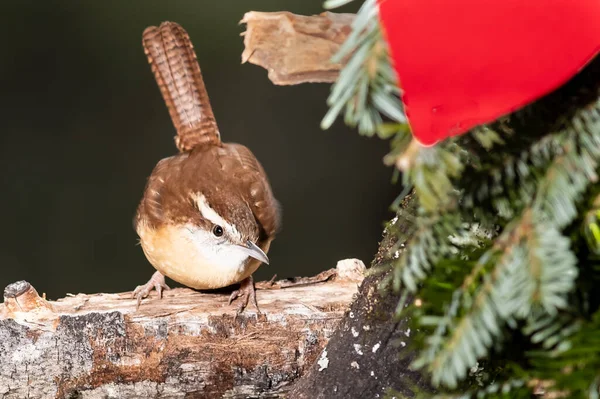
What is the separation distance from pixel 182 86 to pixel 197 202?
471mm

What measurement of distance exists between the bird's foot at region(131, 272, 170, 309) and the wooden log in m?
0.10

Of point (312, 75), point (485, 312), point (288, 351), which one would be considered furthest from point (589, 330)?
point (288, 351)

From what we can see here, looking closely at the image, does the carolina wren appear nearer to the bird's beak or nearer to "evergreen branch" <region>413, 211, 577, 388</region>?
the bird's beak

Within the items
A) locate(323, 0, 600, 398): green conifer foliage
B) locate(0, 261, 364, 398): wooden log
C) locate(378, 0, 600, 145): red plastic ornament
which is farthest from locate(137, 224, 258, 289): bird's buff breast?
locate(378, 0, 600, 145): red plastic ornament

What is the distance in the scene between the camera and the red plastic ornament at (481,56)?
583mm

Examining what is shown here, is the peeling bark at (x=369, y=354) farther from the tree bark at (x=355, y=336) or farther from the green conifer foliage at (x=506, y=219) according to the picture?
the green conifer foliage at (x=506, y=219)

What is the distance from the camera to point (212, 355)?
1.53 meters

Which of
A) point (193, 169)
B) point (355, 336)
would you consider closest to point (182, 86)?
point (193, 169)

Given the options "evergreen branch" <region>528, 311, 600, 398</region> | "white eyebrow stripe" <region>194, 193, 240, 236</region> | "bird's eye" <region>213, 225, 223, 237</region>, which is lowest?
"bird's eye" <region>213, 225, 223, 237</region>

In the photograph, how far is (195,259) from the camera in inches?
72.1

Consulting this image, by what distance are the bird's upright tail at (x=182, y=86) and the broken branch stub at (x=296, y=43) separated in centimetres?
87

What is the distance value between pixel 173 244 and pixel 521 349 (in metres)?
1.30

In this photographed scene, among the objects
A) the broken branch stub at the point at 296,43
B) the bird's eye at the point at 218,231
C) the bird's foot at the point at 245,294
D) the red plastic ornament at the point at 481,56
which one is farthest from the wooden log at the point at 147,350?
the red plastic ornament at the point at 481,56

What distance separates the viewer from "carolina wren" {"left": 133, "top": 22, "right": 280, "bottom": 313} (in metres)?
1.83
